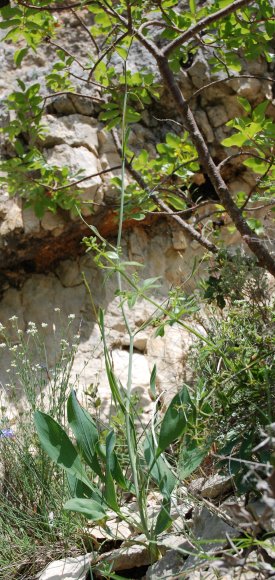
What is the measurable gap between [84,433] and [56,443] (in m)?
0.10

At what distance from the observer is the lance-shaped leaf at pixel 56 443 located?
2100 millimetres

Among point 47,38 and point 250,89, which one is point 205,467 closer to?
point 47,38

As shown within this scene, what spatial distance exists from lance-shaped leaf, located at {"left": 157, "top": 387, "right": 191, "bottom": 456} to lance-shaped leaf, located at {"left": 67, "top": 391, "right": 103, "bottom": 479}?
0.78ft

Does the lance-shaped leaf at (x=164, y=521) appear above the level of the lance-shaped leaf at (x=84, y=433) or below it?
below

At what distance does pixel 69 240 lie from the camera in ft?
13.4

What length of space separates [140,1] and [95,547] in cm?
212

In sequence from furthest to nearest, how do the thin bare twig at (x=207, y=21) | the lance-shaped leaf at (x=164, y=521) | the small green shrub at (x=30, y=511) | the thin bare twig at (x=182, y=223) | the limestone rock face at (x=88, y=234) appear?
the limestone rock face at (x=88, y=234)
the thin bare twig at (x=182, y=223)
the thin bare twig at (x=207, y=21)
the small green shrub at (x=30, y=511)
the lance-shaped leaf at (x=164, y=521)

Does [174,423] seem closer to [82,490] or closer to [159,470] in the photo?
[159,470]

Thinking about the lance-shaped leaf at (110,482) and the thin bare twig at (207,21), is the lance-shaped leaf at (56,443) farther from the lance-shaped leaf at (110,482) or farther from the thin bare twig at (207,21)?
the thin bare twig at (207,21)

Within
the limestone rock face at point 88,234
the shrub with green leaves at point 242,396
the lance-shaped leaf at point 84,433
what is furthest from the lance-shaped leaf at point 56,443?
the limestone rock face at point 88,234

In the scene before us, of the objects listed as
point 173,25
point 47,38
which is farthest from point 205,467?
point 47,38

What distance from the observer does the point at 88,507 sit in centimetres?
194

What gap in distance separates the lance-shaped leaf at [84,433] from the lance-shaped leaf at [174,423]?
0.78ft

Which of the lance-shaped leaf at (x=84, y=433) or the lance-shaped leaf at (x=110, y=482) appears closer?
the lance-shaped leaf at (x=110, y=482)
